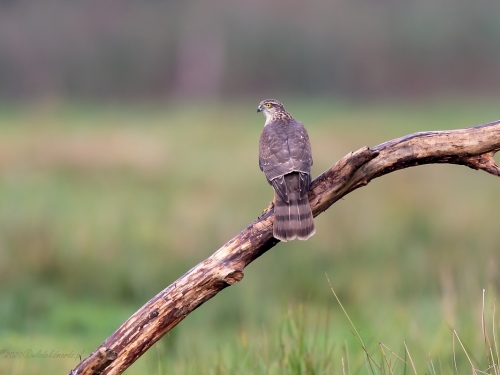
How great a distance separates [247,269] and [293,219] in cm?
380

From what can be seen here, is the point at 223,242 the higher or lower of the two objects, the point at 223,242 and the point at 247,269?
the higher

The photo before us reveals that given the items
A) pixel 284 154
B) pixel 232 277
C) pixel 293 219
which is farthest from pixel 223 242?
pixel 232 277

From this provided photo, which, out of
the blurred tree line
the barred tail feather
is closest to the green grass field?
the barred tail feather

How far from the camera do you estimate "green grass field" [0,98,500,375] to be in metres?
5.15

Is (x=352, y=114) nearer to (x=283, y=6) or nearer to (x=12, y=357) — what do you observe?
(x=283, y=6)

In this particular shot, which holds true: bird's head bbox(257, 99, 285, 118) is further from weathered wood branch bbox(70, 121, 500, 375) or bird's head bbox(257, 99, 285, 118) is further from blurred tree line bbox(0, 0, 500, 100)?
blurred tree line bbox(0, 0, 500, 100)

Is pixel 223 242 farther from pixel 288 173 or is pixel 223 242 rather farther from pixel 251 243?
pixel 251 243

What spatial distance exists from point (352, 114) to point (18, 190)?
20.4 metres

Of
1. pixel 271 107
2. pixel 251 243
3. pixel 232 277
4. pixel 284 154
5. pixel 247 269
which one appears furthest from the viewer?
pixel 247 269

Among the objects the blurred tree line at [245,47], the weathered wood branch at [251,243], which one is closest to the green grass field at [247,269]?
the weathered wood branch at [251,243]

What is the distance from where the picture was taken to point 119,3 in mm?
40906

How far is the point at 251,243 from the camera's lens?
3.80 metres

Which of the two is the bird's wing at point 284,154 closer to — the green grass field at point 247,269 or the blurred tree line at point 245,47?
the green grass field at point 247,269

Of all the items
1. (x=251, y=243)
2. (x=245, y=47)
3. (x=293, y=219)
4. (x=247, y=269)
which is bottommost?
(x=251, y=243)
